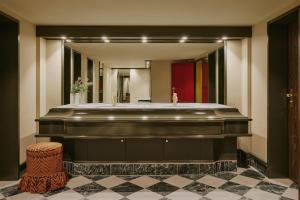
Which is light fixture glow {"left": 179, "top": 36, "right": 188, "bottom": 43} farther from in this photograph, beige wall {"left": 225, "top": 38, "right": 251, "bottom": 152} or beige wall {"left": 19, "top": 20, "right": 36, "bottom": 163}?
beige wall {"left": 19, "top": 20, "right": 36, "bottom": 163}

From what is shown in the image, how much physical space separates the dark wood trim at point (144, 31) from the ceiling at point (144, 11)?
156 mm

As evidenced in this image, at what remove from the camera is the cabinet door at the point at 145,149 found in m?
4.60

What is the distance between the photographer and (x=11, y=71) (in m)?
4.28

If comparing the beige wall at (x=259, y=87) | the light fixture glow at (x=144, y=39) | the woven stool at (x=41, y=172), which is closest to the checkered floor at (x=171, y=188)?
the woven stool at (x=41, y=172)

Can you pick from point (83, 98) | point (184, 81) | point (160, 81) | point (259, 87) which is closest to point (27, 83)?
point (83, 98)

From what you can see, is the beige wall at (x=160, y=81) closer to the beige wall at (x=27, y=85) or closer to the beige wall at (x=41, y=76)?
the beige wall at (x=41, y=76)

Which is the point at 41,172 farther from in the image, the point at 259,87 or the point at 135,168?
the point at 259,87

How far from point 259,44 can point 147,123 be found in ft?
7.00

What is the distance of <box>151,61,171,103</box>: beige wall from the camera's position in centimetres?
539

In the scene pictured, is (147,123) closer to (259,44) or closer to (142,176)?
(142,176)

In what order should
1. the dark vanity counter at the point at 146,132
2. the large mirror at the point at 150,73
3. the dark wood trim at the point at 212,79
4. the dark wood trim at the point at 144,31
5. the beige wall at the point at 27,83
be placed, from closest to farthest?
the dark vanity counter at the point at 146,132
the beige wall at the point at 27,83
the dark wood trim at the point at 144,31
the large mirror at the point at 150,73
the dark wood trim at the point at 212,79

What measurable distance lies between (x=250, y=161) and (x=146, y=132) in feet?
6.42

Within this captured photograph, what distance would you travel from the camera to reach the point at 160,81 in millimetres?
5422

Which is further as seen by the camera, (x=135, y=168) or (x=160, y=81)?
(x=160, y=81)
